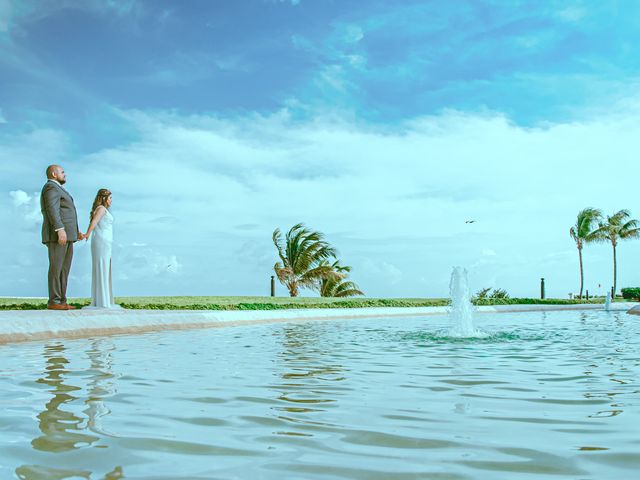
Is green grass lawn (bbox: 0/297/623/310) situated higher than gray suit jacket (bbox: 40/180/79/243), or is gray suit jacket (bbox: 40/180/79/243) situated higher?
gray suit jacket (bbox: 40/180/79/243)

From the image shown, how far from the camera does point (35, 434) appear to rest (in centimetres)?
313

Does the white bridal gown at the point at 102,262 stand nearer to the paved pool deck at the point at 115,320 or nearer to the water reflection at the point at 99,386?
the paved pool deck at the point at 115,320

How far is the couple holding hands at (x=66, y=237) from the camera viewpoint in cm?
1163

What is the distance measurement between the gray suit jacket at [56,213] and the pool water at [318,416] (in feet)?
16.1

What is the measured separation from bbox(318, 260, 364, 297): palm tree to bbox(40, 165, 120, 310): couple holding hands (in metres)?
19.3

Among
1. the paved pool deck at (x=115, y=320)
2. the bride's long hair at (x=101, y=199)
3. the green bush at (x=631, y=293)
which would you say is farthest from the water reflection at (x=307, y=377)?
the green bush at (x=631, y=293)

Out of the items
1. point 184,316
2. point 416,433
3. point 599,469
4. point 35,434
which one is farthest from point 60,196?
point 599,469

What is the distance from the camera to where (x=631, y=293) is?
44031 mm

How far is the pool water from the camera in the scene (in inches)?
102

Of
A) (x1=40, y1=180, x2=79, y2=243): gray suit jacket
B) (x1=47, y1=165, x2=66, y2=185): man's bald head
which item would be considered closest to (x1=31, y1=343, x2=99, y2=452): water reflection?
(x1=40, y1=180, x2=79, y2=243): gray suit jacket

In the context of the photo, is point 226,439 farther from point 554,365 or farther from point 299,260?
point 299,260

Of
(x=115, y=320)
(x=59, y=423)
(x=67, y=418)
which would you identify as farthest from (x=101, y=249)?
(x=59, y=423)

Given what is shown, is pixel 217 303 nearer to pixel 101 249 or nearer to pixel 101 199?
pixel 101 249

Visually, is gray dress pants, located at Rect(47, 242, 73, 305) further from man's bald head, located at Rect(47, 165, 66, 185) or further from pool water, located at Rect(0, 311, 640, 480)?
pool water, located at Rect(0, 311, 640, 480)
